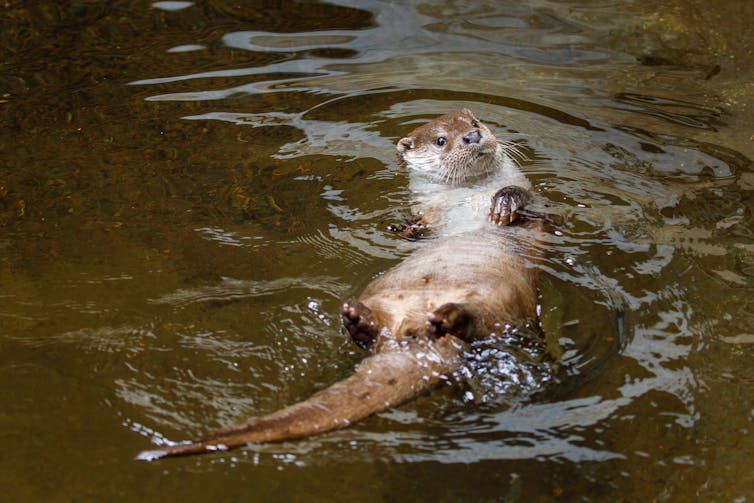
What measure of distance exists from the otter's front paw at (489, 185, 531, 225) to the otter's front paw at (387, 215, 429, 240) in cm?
29

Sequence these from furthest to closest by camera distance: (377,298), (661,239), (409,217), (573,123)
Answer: (573,123) < (409,217) < (661,239) < (377,298)

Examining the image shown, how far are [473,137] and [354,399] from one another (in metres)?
1.87

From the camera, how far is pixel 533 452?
227cm

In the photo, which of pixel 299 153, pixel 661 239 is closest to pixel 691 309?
pixel 661 239

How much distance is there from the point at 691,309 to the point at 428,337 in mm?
1000

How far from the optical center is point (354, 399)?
2215mm

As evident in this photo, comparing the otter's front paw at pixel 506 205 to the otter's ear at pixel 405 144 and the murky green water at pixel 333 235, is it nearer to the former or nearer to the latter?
the murky green water at pixel 333 235

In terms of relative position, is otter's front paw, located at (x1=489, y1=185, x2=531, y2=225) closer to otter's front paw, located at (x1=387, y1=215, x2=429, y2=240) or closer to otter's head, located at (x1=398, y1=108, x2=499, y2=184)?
otter's front paw, located at (x1=387, y1=215, x2=429, y2=240)

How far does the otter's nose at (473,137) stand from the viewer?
3791mm

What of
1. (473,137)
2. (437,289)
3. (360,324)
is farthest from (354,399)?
(473,137)

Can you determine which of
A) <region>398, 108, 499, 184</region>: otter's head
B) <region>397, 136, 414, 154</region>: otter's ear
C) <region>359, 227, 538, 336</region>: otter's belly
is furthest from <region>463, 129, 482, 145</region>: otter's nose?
<region>359, 227, 538, 336</region>: otter's belly

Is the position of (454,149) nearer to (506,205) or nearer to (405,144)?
(405,144)

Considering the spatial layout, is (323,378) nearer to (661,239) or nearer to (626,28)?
(661,239)

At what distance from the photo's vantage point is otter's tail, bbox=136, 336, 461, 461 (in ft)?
6.66
